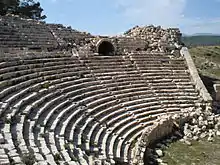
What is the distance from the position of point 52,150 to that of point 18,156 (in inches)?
56.1

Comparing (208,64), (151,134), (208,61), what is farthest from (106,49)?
(208,61)

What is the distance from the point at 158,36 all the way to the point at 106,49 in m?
4.46

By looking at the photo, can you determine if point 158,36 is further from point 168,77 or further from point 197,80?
point 197,80

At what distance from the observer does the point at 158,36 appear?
25141mm

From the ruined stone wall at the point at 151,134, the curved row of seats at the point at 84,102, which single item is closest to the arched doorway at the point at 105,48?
the curved row of seats at the point at 84,102

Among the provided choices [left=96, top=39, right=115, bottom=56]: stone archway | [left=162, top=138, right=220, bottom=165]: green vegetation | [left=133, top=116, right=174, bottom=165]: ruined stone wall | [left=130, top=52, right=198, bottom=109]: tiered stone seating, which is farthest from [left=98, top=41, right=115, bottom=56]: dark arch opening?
[left=162, top=138, right=220, bottom=165]: green vegetation

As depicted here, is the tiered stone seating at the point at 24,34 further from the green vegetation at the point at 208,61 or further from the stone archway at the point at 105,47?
the green vegetation at the point at 208,61

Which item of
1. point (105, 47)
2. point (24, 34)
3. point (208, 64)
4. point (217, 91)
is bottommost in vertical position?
point (217, 91)

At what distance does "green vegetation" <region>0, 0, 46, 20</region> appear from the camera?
2998cm

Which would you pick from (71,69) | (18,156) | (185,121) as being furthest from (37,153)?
(185,121)

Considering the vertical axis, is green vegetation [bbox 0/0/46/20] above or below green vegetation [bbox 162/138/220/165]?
above

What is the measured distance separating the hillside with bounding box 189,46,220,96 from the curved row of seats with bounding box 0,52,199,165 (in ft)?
12.1

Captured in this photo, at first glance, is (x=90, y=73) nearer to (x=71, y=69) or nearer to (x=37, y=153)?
(x=71, y=69)

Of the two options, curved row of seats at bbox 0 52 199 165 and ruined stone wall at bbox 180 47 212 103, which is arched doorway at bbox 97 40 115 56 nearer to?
curved row of seats at bbox 0 52 199 165
